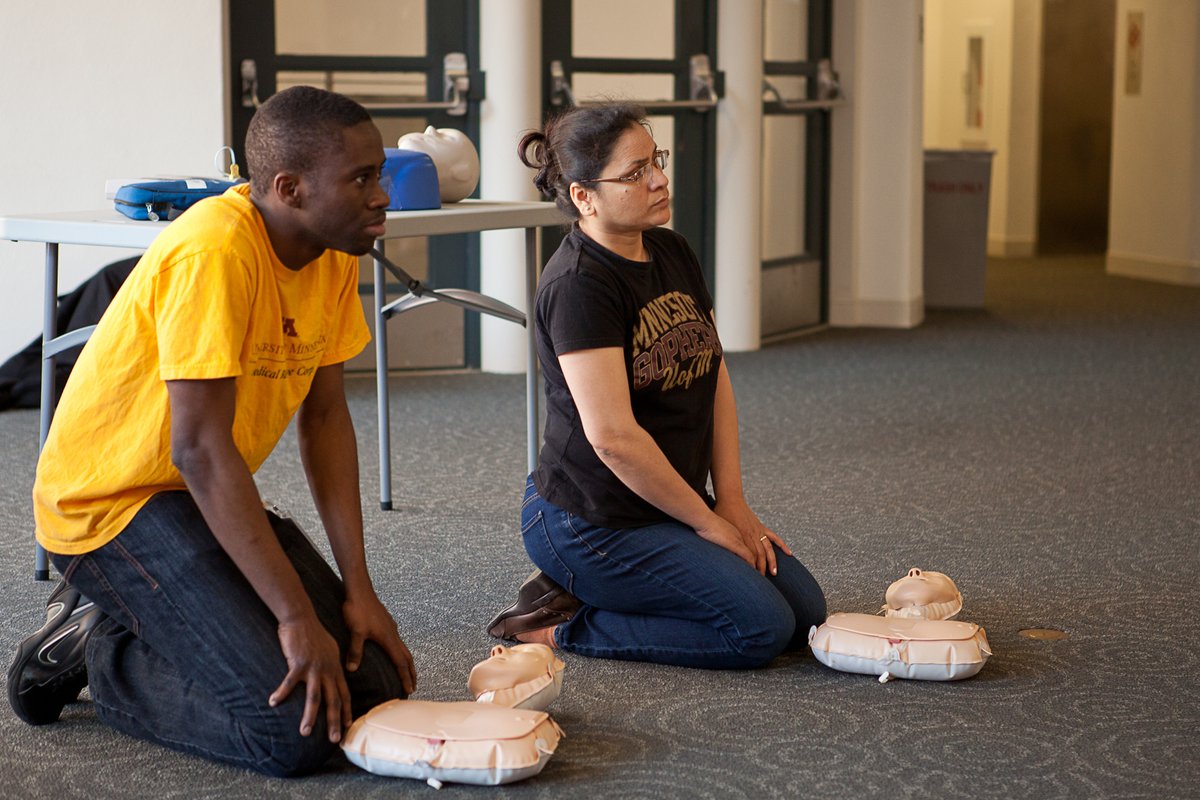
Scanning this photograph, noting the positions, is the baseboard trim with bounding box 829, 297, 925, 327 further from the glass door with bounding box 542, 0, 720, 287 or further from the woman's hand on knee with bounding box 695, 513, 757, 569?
the woman's hand on knee with bounding box 695, 513, 757, 569

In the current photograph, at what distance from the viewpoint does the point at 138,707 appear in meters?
2.16

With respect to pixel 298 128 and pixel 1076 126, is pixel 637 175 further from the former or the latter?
pixel 1076 126

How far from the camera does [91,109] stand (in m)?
5.14

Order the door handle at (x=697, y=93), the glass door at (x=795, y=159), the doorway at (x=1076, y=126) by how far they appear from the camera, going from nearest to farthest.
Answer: the door handle at (x=697, y=93)
the glass door at (x=795, y=159)
the doorway at (x=1076, y=126)

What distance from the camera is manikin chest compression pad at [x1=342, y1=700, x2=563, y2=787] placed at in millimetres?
2002

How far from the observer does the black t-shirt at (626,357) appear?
98.8 inches

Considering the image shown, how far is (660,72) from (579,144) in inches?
148

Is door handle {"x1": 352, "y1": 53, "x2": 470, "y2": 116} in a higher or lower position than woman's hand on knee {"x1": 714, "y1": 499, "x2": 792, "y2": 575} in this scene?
higher

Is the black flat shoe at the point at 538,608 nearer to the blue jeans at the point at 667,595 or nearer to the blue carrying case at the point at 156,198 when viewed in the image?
the blue jeans at the point at 667,595

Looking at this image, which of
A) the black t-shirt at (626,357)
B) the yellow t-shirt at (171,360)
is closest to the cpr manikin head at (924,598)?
the black t-shirt at (626,357)

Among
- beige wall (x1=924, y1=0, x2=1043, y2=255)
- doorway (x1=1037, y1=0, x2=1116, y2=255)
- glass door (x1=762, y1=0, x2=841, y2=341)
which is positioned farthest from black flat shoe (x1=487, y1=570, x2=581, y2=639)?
doorway (x1=1037, y1=0, x2=1116, y2=255)

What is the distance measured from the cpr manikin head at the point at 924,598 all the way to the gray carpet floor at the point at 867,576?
0.12 m

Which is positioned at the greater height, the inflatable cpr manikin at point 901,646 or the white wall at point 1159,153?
the white wall at point 1159,153

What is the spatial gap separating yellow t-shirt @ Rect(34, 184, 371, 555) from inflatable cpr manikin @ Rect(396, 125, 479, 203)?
1.43 m
